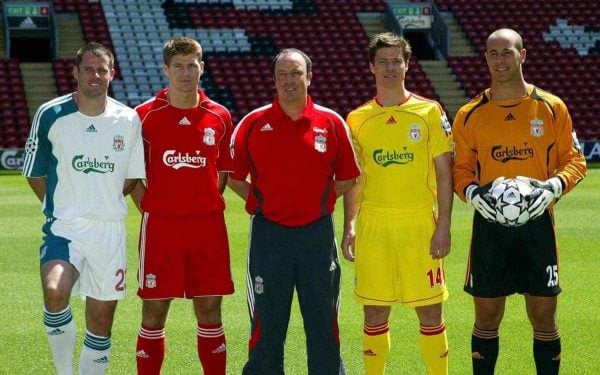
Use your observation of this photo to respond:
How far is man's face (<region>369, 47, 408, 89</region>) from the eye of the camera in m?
5.13

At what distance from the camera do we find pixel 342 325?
7469mm

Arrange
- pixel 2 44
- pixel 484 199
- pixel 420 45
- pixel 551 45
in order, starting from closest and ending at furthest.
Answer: pixel 484 199 → pixel 2 44 → pixel 551 45 → pixel 420 45

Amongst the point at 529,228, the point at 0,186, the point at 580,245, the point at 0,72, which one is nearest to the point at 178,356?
the point at 529,228

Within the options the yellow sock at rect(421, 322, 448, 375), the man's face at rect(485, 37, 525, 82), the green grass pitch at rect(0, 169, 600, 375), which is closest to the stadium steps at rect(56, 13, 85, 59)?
the green grass pitch at rect(0, 169, 600, 375)

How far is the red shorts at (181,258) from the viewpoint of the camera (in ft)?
17.1

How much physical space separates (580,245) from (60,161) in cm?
825

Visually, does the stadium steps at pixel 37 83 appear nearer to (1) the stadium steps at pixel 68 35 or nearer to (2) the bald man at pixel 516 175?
(1) the stadium steps at pixel 68 35

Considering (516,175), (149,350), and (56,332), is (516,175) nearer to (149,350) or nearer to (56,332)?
(149,350)

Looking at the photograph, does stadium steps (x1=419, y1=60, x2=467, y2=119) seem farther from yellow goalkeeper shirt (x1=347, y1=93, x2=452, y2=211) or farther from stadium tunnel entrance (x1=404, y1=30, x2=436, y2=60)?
yellow goalkeeper shirt (x1=347, y1=93, x2=452, y2=211)

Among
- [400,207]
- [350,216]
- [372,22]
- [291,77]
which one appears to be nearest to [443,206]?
[400,207]

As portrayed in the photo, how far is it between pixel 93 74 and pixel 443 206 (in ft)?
7.05

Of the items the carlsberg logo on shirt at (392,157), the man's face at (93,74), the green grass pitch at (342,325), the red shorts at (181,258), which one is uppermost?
the man's face at (93,74)

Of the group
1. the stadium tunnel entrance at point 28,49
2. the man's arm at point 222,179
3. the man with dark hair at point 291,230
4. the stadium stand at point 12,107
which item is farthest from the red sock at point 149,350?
the stadium tunnel entrance at point 28,49

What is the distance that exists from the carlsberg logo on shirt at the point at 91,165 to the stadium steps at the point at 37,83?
72.0ft
